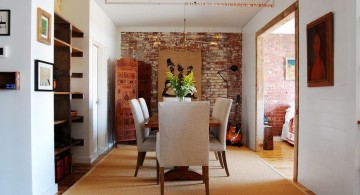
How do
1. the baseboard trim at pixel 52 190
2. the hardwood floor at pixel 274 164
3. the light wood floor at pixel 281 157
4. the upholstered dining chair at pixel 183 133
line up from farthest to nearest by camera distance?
the light wood floor at pixel 281 157, the hardwood floor at pixel 274 164, the baseboard trim at pixel 52 190, the upholstered dining chair at pixel 183 133

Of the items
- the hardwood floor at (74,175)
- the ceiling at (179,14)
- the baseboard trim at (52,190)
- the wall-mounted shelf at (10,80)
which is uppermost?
the ceiling at (179,14)

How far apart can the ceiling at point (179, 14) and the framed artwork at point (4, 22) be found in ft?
6.26

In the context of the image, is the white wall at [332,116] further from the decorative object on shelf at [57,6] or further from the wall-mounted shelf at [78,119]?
the decorative object on shelf at [57,6]

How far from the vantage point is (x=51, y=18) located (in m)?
2.95

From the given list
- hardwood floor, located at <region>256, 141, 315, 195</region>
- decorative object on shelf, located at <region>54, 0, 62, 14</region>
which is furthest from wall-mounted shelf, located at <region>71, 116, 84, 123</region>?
hardwood floor, located at <region>256, 141, 315, 195</region>

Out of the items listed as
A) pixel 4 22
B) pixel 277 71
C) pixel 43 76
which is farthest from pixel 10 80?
pixel 277 71

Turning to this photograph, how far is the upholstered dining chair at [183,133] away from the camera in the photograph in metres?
2.76

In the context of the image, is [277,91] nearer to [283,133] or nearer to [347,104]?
[283,133]

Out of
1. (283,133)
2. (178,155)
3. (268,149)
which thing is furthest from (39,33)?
Answer: (283,133)

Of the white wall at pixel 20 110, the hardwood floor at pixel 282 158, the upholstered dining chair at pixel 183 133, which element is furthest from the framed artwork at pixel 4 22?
the hardwood floor at pixel 282 158

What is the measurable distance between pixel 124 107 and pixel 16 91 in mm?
3264

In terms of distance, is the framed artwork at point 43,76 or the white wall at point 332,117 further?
the framed artwork at point 43,76

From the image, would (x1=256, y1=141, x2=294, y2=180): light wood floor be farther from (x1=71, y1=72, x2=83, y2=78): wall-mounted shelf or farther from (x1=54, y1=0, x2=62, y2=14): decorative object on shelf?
(x1=54, y1=0, x2=62, y2=14): decorative object on shelf

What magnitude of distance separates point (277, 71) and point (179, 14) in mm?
2777
